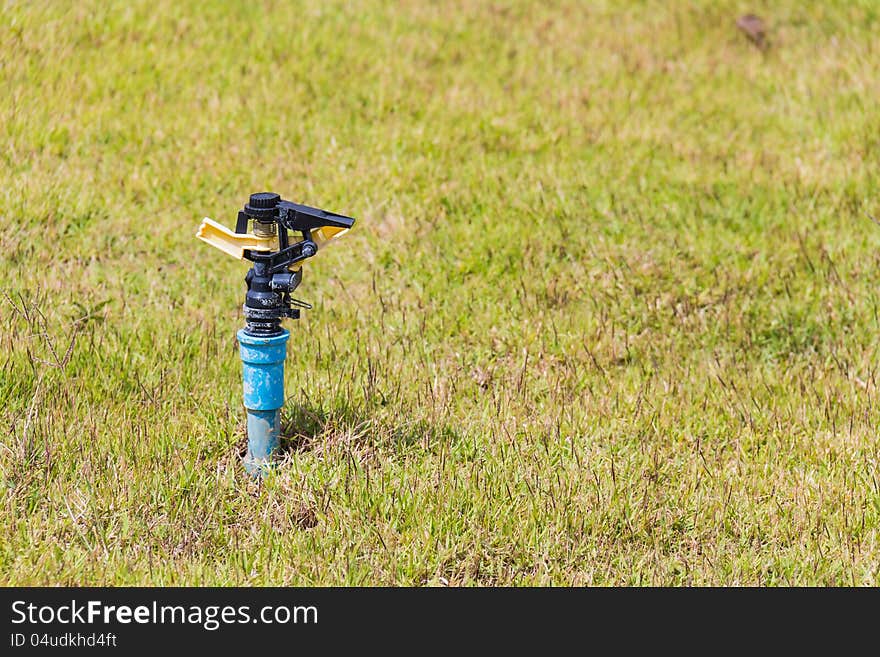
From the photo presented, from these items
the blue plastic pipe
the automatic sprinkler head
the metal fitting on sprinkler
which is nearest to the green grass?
the blue plastic pipe

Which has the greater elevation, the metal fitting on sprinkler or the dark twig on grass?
the dark twig on grass

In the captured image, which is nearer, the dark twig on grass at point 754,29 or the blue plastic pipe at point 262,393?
the blue plastic pipe at point 262,393

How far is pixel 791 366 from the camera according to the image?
548 centimetres

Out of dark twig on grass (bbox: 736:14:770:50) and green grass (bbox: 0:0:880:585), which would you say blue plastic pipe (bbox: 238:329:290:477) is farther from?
dark twig on grass (bbox: 736:14:770:50)

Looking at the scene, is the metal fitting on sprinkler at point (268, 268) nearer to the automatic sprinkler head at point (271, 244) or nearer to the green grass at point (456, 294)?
the automatic sprinkler head at point (271, 244)

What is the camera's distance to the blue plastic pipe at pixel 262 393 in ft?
12.5

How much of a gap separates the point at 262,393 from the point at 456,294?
2209mm

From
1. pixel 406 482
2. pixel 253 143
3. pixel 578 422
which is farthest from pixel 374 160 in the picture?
pixel 406 482

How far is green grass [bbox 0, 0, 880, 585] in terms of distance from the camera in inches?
150

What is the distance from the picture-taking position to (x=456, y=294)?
5.89 meters

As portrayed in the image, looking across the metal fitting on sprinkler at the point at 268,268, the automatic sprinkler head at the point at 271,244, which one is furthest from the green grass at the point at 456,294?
the automatic sprinkler head at the point at 271,244

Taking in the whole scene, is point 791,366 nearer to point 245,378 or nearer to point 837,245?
point 837,245

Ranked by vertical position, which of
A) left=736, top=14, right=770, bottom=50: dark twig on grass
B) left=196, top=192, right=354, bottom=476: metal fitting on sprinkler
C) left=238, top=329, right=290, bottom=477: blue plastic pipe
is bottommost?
left=238, top=329, right=290, bottom=477: blue plastic pipe

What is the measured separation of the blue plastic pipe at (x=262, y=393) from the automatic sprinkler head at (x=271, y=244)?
0.18 ft
